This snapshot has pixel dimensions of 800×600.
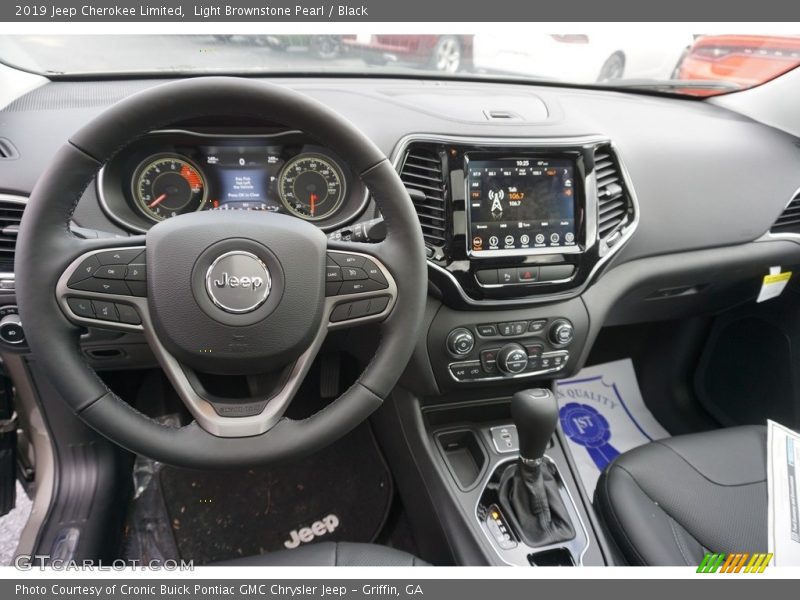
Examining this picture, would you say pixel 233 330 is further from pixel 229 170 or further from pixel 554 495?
pixel 554 495

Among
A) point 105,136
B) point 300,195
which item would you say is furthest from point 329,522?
point 105,136

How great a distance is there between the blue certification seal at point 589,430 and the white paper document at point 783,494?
55 cm

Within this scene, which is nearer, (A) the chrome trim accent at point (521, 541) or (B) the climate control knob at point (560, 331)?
(A) the chrome trim accent at point (521, 541)

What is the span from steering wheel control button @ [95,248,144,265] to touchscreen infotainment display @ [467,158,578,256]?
675 millimetres

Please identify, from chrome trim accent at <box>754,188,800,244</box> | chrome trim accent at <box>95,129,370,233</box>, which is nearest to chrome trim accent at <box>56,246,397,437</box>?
chrome trim accent at <box>95,129,370,233</box>

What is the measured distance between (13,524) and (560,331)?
5.51 feet

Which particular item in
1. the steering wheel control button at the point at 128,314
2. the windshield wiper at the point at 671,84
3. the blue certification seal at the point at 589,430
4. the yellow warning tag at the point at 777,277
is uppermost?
the windshield wiper at the point at 671,84

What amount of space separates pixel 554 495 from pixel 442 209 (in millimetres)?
715

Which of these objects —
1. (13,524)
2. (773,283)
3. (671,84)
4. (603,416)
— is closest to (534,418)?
(603,416)

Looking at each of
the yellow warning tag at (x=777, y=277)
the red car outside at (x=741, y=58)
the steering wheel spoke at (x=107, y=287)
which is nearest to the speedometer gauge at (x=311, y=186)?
the steering wheel spoke at (x=107, y=287)

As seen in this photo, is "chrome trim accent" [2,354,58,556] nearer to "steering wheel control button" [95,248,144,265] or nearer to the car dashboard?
the car dashboard

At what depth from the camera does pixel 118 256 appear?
0.84 m

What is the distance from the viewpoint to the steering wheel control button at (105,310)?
2.71ft

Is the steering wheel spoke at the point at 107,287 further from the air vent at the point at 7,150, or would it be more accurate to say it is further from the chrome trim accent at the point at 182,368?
the air vent at the point at 7,150
